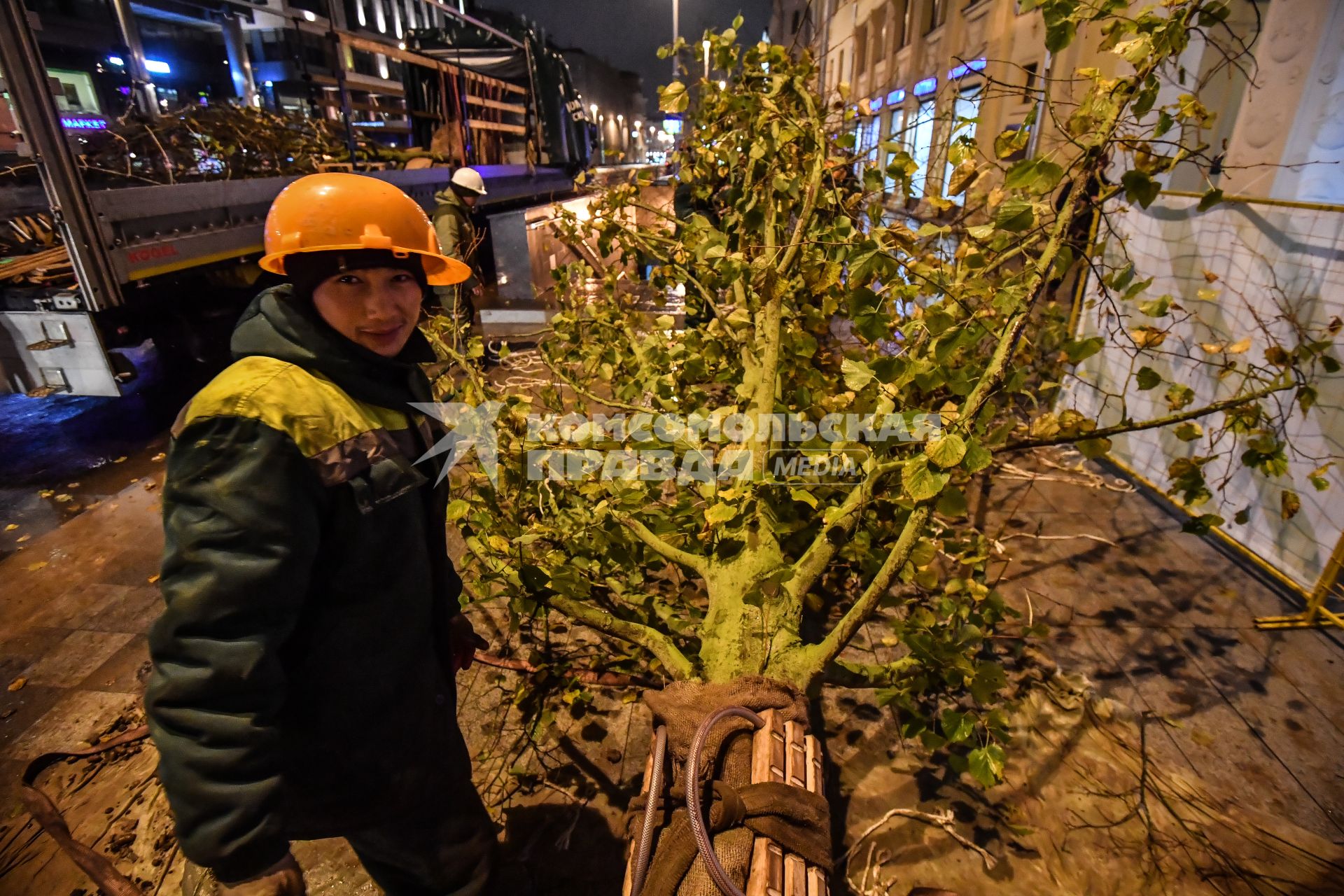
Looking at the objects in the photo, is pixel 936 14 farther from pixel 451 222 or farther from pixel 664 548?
pixel 664 548

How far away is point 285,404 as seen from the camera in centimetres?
135

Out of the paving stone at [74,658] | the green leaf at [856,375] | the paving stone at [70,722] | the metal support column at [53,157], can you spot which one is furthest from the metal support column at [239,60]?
the green leaf at [856,375]

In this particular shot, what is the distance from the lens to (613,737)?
2895 millimetres

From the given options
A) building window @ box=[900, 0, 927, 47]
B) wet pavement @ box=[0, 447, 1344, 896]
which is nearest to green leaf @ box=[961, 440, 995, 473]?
wet pavement @ box=[0, 447, 1344, 896]

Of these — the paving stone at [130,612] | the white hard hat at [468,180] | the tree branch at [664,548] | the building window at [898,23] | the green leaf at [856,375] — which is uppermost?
the building window at [898,23]

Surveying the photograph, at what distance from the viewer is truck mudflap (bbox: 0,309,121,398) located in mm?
4781

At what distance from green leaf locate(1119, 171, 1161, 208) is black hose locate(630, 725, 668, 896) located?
1927mm

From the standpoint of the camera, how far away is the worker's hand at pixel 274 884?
4.43 feet

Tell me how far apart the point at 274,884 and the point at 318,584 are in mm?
649

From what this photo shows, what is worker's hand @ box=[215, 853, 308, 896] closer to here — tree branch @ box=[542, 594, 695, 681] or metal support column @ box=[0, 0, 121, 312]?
tree branch @ box=[542, 594, 695, 681]

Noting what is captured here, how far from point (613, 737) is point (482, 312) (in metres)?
6.78

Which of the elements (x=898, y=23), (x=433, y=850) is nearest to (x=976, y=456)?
(x=433, y=850)

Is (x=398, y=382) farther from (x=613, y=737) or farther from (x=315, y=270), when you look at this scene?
(x=613, y=737)

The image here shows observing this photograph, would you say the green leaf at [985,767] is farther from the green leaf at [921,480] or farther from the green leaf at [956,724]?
the green leaf at [921,480]
